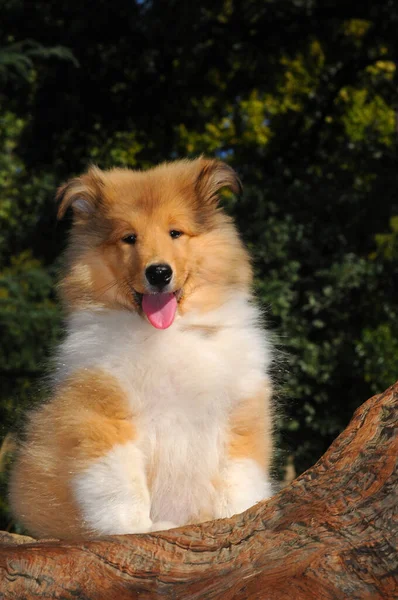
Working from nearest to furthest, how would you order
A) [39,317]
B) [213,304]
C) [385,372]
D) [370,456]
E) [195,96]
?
[370,456], [213,304], [39,317], [385,372], [195,96]

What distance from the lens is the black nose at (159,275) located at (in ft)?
11.8

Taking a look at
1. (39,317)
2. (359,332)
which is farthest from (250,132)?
(39,317)

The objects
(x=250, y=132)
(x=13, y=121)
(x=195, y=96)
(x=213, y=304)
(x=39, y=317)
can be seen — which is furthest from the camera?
(x=250, y=132)

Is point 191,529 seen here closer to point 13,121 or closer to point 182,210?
point 182,210

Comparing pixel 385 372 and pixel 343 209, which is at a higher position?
pixel 343 209

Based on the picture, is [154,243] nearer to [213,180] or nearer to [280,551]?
[213,180]

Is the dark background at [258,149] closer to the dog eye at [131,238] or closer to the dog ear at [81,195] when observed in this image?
the dog ear at [81,195]

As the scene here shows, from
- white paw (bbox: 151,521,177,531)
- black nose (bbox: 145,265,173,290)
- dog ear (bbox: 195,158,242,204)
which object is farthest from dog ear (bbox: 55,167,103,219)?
white paw (bbox: 151,521,177,531)

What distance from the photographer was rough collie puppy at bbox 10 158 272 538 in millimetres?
3400

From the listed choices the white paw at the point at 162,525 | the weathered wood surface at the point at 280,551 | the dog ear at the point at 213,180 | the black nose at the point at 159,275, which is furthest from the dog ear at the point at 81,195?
the weathered wood surface at the point at 280,551

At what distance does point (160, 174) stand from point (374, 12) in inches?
339

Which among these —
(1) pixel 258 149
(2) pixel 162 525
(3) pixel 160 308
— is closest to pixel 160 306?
(3) pixel 160 308

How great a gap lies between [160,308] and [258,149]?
10.3m

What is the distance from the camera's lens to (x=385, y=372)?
1027 centimetres
